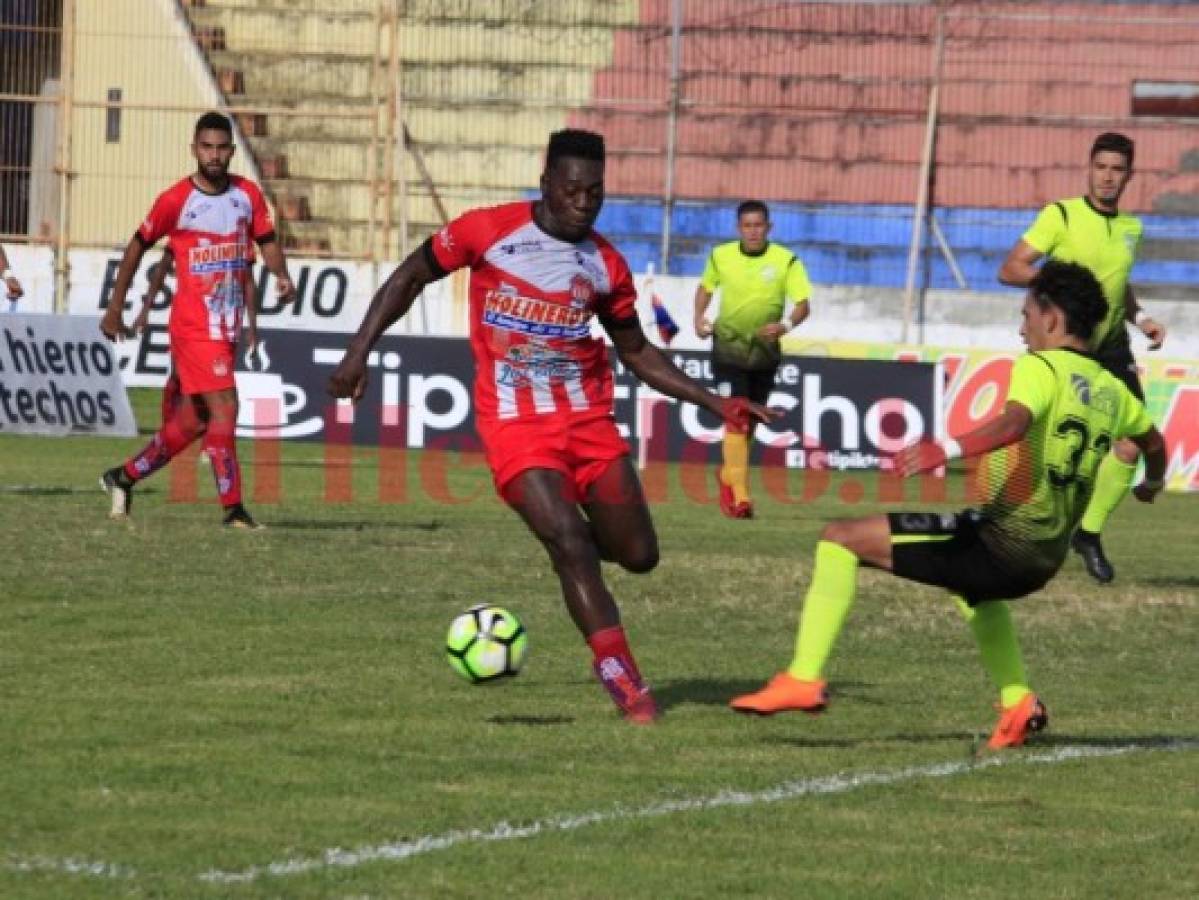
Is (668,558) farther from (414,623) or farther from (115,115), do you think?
(115,115)

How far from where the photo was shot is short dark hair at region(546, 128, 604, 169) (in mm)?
9094

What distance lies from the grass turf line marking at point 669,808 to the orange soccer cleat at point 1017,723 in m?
0.11

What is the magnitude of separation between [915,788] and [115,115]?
24.9 m

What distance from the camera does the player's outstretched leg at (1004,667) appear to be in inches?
340

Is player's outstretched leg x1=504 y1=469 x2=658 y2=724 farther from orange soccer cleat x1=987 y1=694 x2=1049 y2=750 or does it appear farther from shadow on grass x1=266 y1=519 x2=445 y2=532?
shadow on grass x1=266 y1=519 x2=445 y2=532

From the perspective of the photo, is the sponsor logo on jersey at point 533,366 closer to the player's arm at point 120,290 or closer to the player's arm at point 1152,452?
the player's arm at point 1152,452

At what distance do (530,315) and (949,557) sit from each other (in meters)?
1.90

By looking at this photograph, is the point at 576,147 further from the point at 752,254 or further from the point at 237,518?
the point at 752,254

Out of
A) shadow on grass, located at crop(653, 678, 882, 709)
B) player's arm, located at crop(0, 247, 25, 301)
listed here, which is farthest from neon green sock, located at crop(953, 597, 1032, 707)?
player's arm, located at crop(0, 247, 25, 301)

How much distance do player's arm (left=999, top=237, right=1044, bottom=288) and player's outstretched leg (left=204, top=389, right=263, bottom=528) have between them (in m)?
5.00

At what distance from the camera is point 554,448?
9234mm

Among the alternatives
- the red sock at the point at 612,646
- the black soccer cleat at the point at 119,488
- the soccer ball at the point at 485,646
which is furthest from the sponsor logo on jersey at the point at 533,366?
the black soccer cleat at the point at 119,488

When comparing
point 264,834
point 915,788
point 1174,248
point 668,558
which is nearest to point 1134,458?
point 668,558

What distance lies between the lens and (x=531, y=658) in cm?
1052
